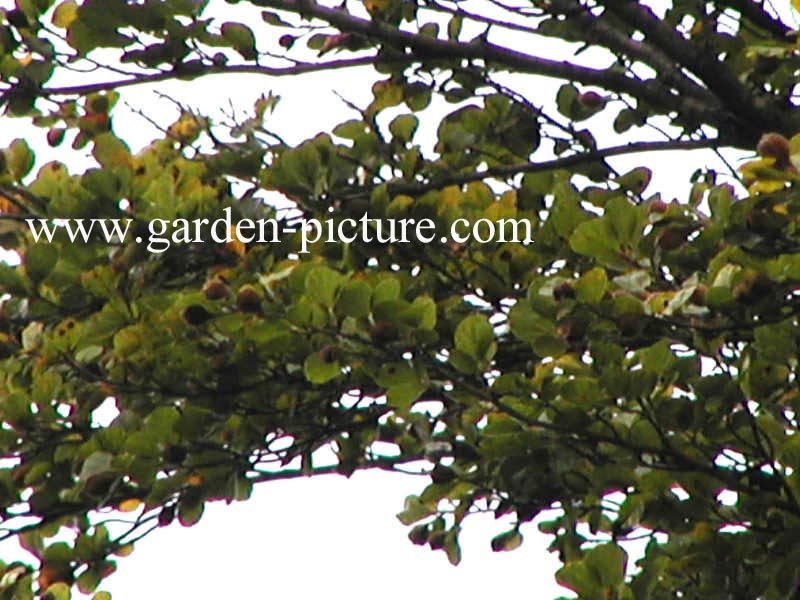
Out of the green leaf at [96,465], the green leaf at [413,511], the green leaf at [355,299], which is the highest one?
the green leaf at [355,299]

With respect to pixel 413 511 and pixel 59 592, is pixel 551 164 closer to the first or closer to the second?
pixel 413 511

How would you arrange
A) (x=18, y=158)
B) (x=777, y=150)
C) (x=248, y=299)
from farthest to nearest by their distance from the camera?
(x=18, y=158)
(x=248, y=299)
(x=777, y=150)

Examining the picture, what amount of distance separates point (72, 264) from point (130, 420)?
0.44 metres

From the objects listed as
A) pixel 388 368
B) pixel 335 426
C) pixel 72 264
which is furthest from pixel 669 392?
pixel 72 264

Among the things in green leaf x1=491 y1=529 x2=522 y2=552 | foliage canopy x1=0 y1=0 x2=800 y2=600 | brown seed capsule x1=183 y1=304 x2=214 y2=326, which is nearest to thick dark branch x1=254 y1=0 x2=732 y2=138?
foliage canopy x1=0 y1=0 x2=800 y2=600

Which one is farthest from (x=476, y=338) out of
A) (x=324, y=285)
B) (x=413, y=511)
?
(x=413, y=511)

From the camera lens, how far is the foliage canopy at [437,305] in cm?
346

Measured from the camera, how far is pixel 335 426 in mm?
4203

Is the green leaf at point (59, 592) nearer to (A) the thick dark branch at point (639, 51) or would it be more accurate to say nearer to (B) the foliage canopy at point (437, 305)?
(B) the foliage canopy at point (437, 305)

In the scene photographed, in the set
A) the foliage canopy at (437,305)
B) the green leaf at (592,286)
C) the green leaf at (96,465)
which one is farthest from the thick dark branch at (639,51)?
the green leaf at (96,465)

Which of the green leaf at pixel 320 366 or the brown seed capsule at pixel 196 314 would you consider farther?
the brown seed capsule at pixel 196 314

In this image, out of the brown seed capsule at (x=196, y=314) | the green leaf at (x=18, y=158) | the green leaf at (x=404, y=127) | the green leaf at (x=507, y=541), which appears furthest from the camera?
the green leaf at (x=507, y=541)

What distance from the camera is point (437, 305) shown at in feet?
13.3

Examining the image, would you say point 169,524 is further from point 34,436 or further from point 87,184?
point 87,184
